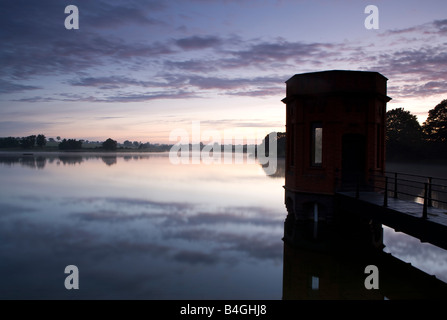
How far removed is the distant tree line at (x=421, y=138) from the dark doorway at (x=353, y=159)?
57.3m

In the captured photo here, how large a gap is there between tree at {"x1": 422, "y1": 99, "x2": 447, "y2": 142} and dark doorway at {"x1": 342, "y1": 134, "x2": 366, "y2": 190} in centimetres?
5911

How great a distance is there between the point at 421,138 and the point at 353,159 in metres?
63.4

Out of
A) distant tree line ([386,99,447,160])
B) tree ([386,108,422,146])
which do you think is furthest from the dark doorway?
tree ([386,108,422,146])

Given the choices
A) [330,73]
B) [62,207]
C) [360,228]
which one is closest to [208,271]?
[360,228]

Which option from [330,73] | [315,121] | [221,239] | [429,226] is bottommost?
[221,239]

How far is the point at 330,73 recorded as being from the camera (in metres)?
15.6

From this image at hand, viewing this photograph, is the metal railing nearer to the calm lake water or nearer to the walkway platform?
the walkway platform

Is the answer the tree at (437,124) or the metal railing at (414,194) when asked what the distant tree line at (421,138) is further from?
the metal railing at (414,194)

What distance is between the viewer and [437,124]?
6462 centimetres

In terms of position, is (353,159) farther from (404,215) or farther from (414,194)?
(404,215)

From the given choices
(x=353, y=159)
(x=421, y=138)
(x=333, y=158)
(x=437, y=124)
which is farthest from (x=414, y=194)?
(x=421, y=138)

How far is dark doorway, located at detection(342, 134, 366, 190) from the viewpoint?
52.9 ft
